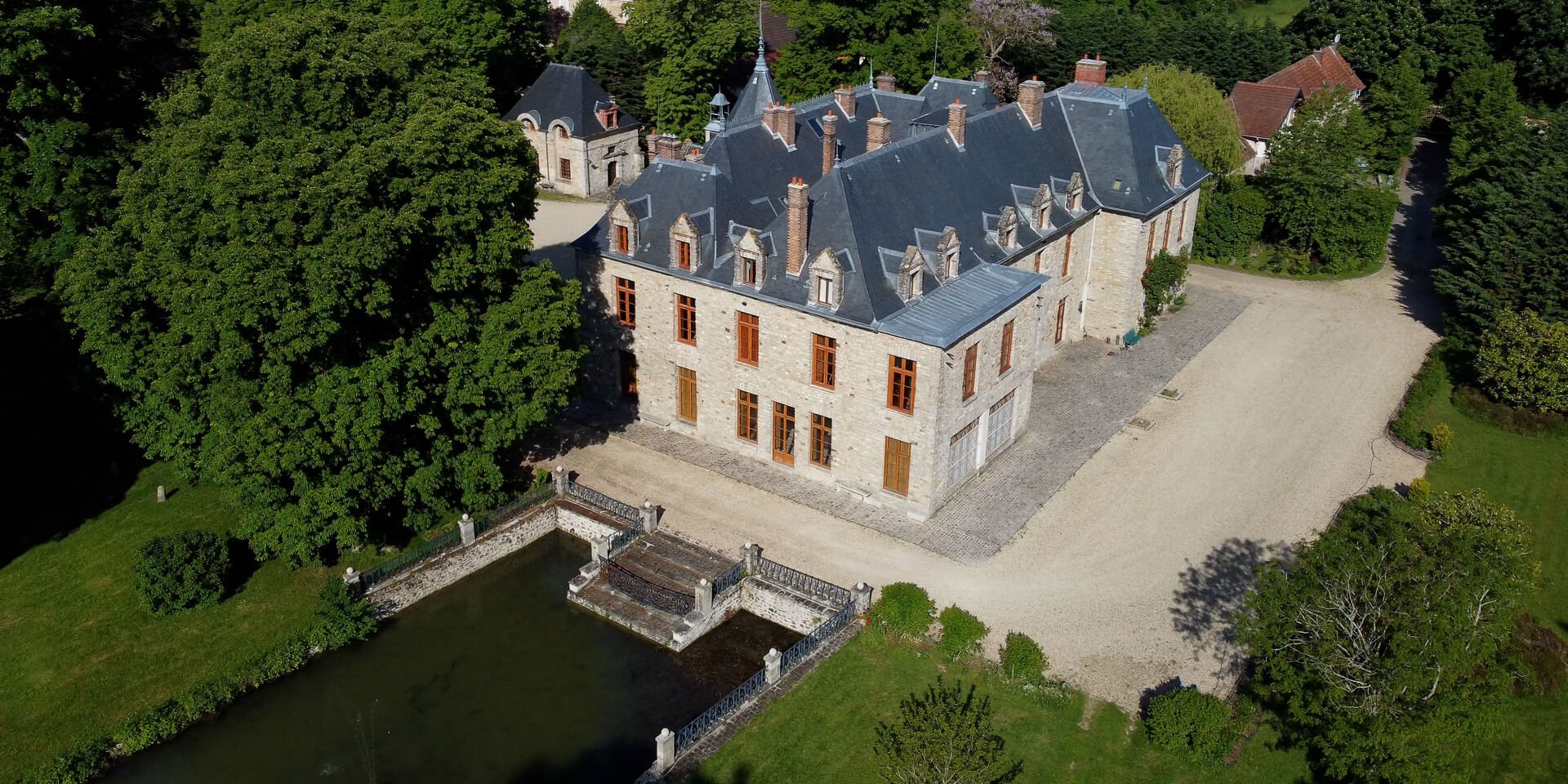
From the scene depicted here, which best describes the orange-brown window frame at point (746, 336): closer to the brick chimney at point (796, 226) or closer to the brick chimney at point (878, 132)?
the brick chimney at point (796, 226)

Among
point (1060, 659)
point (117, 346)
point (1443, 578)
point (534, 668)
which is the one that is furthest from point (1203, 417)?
point (117, 346)

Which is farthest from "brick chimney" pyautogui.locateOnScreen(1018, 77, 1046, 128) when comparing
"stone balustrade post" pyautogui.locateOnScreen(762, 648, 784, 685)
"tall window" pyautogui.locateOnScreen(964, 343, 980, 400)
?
"stone balustrade post" pyautogui.locateOnScreen(762, 648, 784, 685)

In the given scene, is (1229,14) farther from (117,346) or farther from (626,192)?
(117,346)

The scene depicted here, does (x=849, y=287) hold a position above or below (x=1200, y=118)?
below

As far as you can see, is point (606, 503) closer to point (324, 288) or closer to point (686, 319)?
point (686, 319)

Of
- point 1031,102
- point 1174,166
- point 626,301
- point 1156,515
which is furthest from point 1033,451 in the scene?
point 1174,166

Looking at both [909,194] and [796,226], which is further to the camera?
[909,194]
